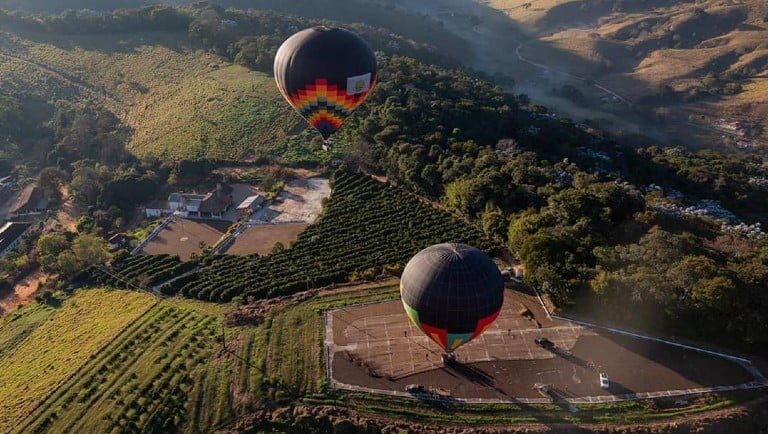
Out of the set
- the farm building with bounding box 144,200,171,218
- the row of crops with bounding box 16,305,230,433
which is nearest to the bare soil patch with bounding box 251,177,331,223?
the farm building with bounding box 144,200,171,218

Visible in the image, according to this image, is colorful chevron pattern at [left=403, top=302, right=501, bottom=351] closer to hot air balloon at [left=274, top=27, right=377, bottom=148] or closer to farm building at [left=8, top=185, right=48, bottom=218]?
hot air balloon at [left=274, top=27, right=377, bottom=148]

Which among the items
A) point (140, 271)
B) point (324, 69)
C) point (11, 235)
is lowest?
point (11, 235)

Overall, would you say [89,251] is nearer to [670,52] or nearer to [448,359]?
[448,359]

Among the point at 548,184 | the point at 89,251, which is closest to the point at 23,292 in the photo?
the point at 89,251

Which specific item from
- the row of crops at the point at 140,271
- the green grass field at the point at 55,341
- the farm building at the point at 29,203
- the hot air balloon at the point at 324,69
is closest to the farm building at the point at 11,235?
the farm building at the point at 29,203

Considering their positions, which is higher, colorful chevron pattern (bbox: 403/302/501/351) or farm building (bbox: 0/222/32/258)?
colorful chevron pattern (bbox: 403/302/501/351)
